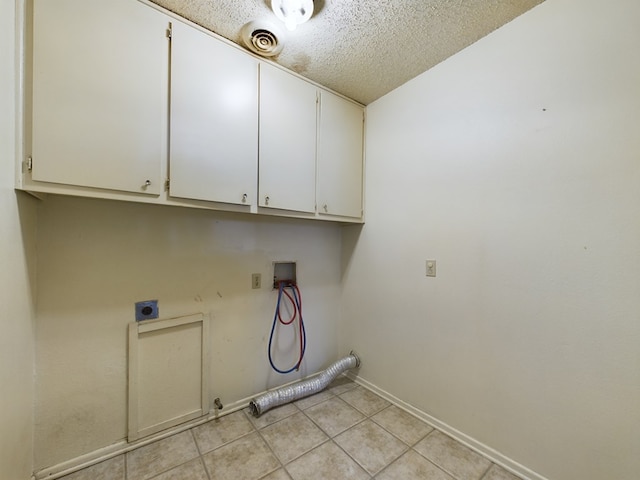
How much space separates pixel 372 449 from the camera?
1537 mm

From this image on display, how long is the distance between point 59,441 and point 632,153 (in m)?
3.08

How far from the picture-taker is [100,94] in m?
1.17

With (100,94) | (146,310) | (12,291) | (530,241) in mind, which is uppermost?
(100,94)

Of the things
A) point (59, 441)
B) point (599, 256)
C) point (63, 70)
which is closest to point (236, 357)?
point (59, 441)

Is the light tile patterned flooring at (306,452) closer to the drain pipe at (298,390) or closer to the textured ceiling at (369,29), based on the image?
the drain pipe at (298,390)

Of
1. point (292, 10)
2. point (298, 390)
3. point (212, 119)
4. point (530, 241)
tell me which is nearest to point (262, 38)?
point (292, 10)

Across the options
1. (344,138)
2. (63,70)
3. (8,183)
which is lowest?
(8,183)

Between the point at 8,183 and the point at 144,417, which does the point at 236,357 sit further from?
the point at 8,183

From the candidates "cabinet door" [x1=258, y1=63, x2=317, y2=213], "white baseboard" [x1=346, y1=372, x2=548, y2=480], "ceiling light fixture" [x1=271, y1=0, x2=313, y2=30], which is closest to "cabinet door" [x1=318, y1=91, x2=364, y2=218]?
"cabinet door" [x1=258, y1=63, x2=317, y2=213]

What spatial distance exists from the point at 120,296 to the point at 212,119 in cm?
117

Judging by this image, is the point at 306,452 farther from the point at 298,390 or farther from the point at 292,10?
the point at 292,10

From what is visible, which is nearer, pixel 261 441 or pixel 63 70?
pixel 63 70

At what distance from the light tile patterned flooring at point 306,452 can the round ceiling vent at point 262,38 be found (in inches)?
95.5

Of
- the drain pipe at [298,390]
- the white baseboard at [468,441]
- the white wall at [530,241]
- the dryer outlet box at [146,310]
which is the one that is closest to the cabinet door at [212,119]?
the dryer outlet box at [146,310]
